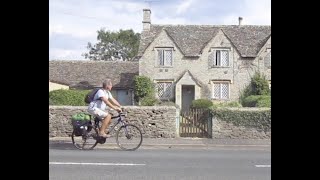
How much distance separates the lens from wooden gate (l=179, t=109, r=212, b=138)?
48.5 feet

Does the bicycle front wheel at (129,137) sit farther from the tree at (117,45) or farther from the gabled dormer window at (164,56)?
the tree at (117,45)

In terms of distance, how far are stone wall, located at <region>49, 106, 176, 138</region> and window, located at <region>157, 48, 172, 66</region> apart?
18150 millimetres

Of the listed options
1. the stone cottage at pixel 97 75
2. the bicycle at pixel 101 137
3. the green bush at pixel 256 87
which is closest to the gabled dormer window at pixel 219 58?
the green bush at pixel 256 87

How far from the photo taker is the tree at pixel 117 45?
59.9m

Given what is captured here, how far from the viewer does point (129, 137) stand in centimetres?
1059

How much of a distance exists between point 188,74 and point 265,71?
18.5ft

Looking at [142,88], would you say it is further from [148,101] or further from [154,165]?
[154,165]

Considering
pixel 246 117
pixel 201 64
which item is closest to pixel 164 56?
pixel 201 64

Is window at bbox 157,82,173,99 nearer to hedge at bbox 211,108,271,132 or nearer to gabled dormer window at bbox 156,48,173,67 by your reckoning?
gabled dormer window at bbox 156,48,173,67

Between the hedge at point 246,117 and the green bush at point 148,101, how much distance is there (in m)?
13.9

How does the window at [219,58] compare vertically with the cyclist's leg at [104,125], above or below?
above

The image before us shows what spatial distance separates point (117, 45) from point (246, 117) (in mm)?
47448

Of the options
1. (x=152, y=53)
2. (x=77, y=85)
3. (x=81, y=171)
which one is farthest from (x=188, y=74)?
(x=81, y=171)
